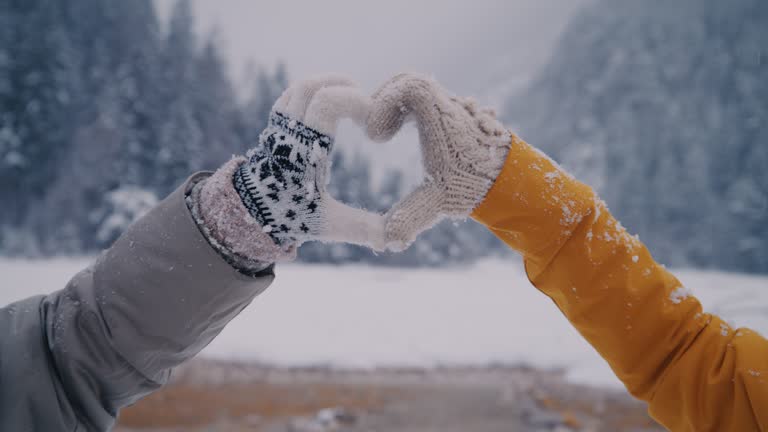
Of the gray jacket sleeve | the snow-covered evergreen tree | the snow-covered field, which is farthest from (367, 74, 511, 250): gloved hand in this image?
the snow-covered evergreen tree

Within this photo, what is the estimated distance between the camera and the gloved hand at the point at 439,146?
1.09 meters

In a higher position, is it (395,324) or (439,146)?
(439,146)

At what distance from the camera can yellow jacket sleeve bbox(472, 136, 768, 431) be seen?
97 centimetres

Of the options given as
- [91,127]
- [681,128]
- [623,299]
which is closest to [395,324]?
[623,299]

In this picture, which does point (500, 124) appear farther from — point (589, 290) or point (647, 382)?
point (647, 382)

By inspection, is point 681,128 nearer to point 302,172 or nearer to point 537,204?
point 537,204

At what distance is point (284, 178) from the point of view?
3.38 feet

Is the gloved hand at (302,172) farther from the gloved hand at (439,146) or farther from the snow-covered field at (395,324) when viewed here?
the snow-covered field at (395,324)

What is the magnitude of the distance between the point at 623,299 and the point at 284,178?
1.04m

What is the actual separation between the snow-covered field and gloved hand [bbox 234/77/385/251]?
18.5 ft

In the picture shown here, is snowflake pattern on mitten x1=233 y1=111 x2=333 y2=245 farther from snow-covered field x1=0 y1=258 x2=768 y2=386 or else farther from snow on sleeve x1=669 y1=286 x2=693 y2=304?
snow-covered field x1=0 y1=258 x2=768 y2=386

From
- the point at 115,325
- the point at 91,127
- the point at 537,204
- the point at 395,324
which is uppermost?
the point at 537,204

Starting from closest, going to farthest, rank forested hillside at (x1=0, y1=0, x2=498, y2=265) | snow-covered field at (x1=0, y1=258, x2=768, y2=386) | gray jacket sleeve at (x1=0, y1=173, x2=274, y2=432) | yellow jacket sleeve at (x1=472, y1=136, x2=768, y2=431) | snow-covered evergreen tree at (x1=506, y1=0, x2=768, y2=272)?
gray jacket sleeve at (x1=0, y1=173, x2=274, y2=432), yellow jacket sleeve at (x1=472, y1=136, x2=768, y2=431), snow-covered field at (x1=0, y1=258, x2=768, y2=386), forested hillside at (x1=0, y1=0, x2=498, y2=265), snow-covered evergreen tree at (x1=506, y1=0, x2=768, y2=272)

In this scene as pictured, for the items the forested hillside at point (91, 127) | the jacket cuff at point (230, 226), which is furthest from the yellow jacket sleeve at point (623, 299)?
the forested hillside at point (91, 127)
